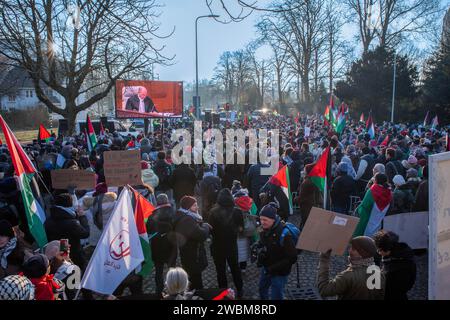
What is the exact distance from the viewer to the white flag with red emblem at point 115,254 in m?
3.37

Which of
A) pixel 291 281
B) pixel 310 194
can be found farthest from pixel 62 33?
pixel 291 281

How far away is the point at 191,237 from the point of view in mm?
4676

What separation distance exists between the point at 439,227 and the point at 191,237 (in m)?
2.64

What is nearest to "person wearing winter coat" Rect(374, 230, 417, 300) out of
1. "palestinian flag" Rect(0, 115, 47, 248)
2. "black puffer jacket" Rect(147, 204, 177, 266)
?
"black puffer jacket" Rect(147, 204, 177, 266)

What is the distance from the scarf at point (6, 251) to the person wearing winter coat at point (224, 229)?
220 centimetres

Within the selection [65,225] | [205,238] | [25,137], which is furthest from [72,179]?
[25,137]

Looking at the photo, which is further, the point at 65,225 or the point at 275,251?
the point at 65,225

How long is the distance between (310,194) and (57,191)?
4.42m

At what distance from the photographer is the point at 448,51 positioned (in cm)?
2497

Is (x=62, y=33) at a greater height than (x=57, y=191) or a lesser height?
greater

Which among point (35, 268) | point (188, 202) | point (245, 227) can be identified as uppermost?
point (188, 202)

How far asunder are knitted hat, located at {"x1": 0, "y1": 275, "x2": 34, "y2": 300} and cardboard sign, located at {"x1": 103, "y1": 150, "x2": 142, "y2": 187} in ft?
10.3

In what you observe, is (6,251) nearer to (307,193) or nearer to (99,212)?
(99,212)

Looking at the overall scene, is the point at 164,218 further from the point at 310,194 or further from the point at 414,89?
the point at 414,89
